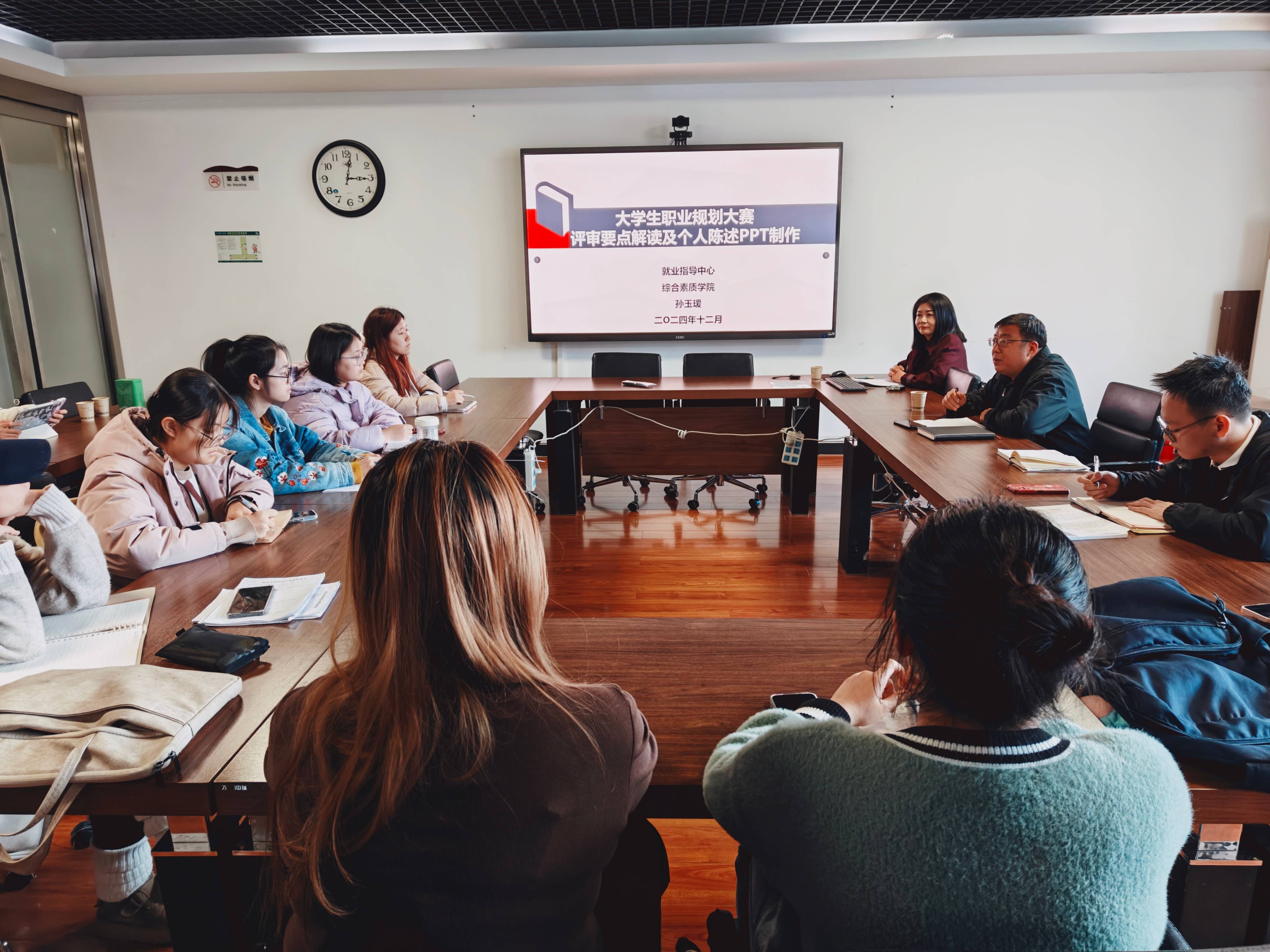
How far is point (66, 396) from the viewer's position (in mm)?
4066

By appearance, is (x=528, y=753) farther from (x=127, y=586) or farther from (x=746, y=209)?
(x=746, y=209)

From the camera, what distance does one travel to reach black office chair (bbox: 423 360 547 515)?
456cm

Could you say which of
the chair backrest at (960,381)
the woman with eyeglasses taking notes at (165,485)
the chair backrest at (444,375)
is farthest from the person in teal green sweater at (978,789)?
the chair backrest at (444,375)

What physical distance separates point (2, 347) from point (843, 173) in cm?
541

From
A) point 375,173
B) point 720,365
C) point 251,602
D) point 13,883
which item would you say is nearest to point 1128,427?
point 720,365

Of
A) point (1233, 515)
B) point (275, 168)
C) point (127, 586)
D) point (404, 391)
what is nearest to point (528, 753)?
point (127, 586)

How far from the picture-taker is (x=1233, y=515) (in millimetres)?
1875

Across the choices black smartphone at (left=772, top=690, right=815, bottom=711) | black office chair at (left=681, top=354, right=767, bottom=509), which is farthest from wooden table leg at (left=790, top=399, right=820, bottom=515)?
black smartphone at (left=772, top=690, right=815, bottom=711)

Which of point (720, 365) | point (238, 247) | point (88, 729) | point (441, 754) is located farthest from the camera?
point (238, 247)

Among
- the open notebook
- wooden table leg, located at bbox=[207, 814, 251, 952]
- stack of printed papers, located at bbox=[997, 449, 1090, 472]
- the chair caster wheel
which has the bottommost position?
the chair caster wheel

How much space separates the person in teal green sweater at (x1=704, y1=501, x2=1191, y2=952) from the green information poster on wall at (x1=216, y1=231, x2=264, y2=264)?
579cm

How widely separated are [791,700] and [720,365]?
3848 millimetres

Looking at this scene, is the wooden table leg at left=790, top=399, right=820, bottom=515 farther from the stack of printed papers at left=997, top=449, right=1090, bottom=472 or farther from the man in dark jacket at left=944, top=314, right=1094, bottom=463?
the stack of printed papers at left=997, top=449, right=1090, bottom=472

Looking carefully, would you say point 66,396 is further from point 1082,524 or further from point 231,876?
point 1082,524
